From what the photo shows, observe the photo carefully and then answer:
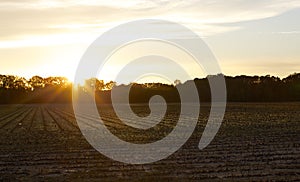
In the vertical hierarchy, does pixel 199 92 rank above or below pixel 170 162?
above

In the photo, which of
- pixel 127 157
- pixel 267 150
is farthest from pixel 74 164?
pixel 267 150

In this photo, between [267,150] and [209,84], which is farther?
[209,84]

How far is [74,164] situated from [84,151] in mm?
2838

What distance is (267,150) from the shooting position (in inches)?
612

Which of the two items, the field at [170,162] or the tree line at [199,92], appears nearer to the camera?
the field at [170,162]

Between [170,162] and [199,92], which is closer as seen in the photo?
[170,162]

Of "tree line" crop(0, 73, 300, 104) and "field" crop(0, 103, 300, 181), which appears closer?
"field" crop(0, 103, 300, 181)

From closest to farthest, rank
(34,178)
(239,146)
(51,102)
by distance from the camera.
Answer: (34,178) → (239,146) → (51,102)

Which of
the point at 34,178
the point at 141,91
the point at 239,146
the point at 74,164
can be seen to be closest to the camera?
the point at 34,178

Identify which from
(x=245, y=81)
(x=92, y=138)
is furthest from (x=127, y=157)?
(x=245, y=81)

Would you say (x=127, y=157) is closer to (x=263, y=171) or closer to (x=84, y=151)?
A: (x=84, y=151)

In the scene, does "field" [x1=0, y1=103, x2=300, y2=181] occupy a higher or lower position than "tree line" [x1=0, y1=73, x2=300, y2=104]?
lower

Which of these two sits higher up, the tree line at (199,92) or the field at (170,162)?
the tree line at (199,92)

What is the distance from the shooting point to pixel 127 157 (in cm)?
1443
